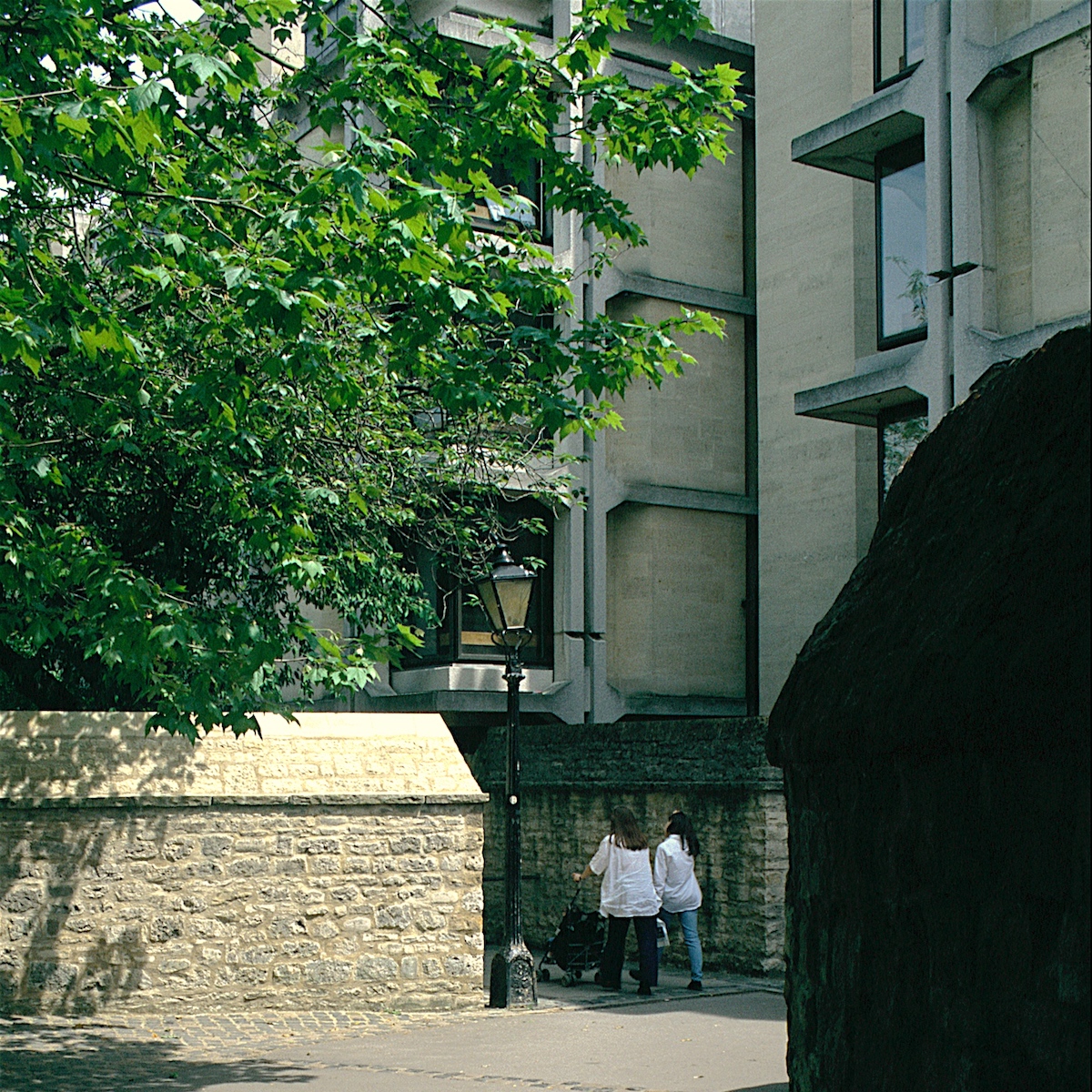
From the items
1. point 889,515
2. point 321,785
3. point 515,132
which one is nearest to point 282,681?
point 321,785

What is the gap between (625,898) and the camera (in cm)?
1478

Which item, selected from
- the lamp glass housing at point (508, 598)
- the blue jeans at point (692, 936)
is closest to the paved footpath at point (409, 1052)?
the blue jeans at point (692, 936)

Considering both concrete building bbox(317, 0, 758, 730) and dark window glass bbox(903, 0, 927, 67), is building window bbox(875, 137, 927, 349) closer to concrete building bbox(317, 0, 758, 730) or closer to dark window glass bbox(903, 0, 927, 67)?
dark window glass bbox(903, 0, 927, 67)

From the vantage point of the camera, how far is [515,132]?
30.9 ft

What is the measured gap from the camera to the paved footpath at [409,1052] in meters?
9.46

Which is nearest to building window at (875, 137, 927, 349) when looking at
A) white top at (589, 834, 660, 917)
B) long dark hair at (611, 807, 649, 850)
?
long dark hair at (611, 807, 649, 850)

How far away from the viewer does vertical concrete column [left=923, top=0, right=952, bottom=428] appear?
1706 centimetres

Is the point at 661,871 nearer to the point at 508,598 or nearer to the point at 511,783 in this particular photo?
the point at 511,783

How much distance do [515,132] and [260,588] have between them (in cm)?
690

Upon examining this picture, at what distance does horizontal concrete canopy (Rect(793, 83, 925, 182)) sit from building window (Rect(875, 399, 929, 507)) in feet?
11.3

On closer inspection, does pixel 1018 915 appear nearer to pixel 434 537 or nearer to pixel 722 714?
pixel 434 537

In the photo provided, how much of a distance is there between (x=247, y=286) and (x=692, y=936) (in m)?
9.73

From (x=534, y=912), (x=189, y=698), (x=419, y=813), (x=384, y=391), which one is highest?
(x=384, y=391)

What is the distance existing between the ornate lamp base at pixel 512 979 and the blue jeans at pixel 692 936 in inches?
90.9
